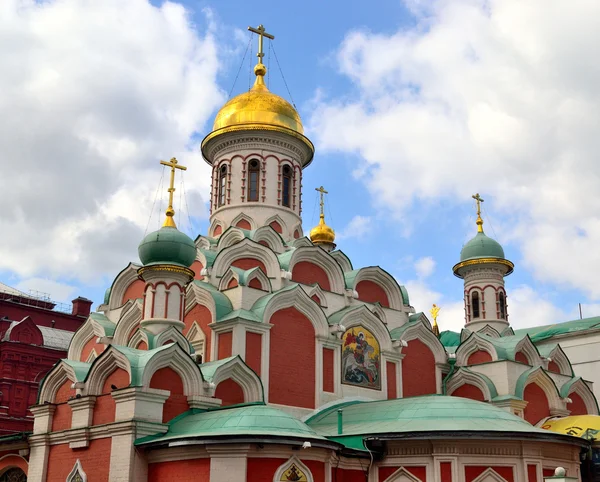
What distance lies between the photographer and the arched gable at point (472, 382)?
55.8ft

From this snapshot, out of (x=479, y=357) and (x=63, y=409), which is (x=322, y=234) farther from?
(x=63, y=409)

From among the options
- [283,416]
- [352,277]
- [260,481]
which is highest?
[352,277]

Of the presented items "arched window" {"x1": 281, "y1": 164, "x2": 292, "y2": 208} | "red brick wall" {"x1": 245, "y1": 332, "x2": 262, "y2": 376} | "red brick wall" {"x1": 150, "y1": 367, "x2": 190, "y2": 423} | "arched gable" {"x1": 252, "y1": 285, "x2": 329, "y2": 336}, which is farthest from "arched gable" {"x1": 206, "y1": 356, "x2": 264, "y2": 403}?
"arched window" {"x1": 281, "y1": 164, "x2": 292, "y2": 208}

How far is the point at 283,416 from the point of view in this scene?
12.0 metres

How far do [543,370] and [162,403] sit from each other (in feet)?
30.2

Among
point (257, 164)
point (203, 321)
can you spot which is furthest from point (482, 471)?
point (257, 164)

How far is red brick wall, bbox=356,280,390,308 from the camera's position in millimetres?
17703

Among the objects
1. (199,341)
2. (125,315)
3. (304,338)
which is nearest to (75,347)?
(125,315)

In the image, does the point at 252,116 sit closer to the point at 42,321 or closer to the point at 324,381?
the point at 324,381

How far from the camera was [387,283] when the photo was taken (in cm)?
1814

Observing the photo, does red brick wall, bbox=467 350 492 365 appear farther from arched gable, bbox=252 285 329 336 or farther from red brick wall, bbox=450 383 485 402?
arched gable, bbox=252 285 329 336

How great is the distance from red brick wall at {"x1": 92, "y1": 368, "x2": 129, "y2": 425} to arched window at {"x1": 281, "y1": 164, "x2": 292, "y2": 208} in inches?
290

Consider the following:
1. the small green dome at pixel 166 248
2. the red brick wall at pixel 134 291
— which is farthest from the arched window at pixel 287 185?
the small green dome at pixel 166 248

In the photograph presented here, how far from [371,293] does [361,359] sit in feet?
6.99
